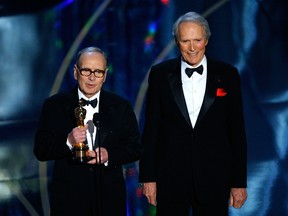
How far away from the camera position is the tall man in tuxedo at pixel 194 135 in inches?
151

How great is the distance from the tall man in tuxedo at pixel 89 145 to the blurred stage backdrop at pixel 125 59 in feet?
Result: 4.85

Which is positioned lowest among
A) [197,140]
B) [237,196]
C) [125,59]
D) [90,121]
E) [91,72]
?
[237,196]

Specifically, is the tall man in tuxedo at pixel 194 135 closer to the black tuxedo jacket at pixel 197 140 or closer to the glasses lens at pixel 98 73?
the black tuxedo jacket at pixel 197 140

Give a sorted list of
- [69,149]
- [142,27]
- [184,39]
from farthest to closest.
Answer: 1. [142,27]
2. [184,39]
3. [69,149]

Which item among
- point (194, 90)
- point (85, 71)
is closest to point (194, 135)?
point (194, 90)

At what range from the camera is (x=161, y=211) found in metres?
3.88

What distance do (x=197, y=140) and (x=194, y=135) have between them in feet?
0.10

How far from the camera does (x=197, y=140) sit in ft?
12.6

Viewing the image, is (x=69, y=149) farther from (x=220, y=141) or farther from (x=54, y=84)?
(x=54, y=84)

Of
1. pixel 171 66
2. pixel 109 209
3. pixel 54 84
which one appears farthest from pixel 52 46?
pixel 109 209

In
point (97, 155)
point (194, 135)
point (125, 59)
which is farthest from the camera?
point (125, 59)

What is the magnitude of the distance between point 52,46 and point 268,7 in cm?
157

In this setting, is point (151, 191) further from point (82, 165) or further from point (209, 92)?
point (209, 92)

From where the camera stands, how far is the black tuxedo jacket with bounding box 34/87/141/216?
141 inches
